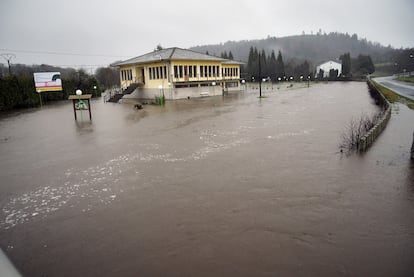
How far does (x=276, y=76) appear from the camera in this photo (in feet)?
294

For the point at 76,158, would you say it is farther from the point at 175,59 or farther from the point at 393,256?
the point at 175,59

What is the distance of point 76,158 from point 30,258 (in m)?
6.32

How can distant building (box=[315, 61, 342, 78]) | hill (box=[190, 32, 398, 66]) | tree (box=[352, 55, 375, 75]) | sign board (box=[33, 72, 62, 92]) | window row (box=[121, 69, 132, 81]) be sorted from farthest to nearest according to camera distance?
hill (box=[190, 32, 398, 66]), distant building (box=[315, 61, 342, 78]), tree (box=[352, 55, 375, 75]), window row (box=[121, 69, 132, 81]), sign board (box=[33, 72, 62, 92])

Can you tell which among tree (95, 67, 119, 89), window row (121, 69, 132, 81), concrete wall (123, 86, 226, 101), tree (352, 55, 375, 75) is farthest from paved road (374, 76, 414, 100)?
tree (95, 67, 119, 89)

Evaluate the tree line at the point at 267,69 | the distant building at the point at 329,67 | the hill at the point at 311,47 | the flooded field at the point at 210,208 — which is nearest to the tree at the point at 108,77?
the tree line at the point at 267,69

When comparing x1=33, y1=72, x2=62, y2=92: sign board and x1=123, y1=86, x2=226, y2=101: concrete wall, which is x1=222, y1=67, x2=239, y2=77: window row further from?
x1=33, y1=72, x2=62, y2=92: sign board

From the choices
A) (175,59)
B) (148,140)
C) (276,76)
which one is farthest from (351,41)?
(148,140)

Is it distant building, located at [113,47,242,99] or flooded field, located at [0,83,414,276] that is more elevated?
distant building, located at [113,47,242,99]

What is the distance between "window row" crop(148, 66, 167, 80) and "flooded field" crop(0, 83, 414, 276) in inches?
934

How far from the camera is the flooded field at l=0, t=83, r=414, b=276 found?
4.70 metres

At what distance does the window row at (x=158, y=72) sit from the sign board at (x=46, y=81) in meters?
11.5

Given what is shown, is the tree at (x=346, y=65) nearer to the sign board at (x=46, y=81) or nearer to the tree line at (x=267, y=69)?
the tree line at (x=267, y=69)

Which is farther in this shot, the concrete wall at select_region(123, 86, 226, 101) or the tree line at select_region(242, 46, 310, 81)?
the tree line at select_region(242, 46, 310, 81)

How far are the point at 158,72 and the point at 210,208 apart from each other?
104ft
